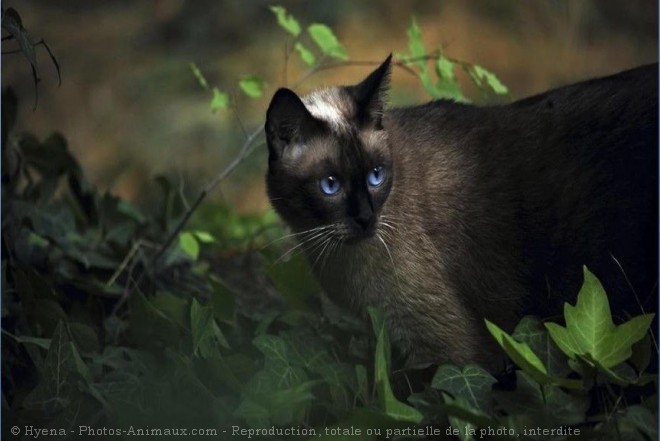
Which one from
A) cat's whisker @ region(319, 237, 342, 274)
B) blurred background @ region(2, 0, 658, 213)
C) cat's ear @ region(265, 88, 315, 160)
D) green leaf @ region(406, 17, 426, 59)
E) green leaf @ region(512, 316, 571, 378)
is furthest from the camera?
blurred background @ region(2, 0, 658, 213)

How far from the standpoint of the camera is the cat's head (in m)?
2.39

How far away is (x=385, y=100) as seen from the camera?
8.38 feet

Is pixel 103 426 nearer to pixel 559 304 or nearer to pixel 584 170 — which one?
pixel 559 304

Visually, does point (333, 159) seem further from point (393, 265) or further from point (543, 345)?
point (543, 345)

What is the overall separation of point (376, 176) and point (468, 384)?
1.92 ft

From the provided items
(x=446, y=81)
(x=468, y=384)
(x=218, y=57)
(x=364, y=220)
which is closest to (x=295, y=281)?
(x=364, y=220)

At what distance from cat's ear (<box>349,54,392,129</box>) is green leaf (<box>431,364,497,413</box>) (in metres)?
0.68

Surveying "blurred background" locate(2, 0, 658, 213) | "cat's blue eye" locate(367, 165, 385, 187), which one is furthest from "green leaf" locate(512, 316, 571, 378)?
"blurred background" locate(2, 0, 658, 213)

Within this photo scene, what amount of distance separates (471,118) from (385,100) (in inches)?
11.1

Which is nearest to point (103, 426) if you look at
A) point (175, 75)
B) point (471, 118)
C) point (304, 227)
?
point (304, 227)

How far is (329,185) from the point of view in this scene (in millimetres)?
2414

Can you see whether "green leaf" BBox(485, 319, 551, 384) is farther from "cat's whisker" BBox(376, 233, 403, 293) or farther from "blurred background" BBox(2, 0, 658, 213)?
"blurred background" BBox(2, 0, 658, 213)

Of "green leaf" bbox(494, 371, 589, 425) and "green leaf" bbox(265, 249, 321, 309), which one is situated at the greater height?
"green leaf" bbox(265, 249, 321, 309)

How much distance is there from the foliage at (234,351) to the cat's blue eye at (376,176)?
33 centimetres
